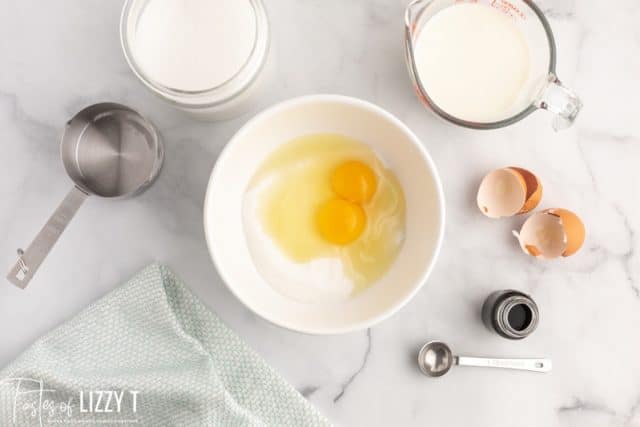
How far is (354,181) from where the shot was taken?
1.45 meters

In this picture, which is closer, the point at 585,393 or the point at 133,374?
the point at 133,374

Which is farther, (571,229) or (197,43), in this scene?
(571,229)

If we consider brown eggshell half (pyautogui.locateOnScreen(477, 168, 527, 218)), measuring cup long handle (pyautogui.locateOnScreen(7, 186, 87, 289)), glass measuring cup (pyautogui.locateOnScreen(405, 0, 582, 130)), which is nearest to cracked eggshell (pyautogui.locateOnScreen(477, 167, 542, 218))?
brown eggshell half (pyautogui.locateOnScreen(477, 168, 527, 218))

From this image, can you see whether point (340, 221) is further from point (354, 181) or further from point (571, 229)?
point (571, 229)

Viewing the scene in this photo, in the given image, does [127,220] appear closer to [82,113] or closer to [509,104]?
[82,113]

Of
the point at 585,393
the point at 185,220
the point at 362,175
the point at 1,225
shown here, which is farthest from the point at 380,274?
the point at 1,225

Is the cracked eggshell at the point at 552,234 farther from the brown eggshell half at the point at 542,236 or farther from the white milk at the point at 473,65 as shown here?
the white milk at the point at 473,65

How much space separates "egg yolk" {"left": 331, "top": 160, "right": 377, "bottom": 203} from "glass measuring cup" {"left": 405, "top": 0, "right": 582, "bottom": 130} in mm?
204

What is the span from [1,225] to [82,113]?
12.8 inches

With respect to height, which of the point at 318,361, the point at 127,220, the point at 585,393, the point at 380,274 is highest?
the point at 127,220

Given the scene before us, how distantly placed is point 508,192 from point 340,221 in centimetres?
38

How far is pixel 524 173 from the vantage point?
146cm

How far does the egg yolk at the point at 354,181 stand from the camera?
1456mm

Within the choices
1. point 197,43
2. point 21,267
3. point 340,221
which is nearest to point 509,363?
point 340,221
